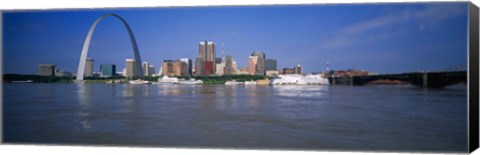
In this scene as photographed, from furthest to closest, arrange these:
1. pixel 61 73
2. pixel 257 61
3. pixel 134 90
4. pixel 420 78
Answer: pixel 134 90, pixel 61 73, pixel 257 61, pixel 420 78

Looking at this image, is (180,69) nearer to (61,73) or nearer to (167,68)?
(167,68)

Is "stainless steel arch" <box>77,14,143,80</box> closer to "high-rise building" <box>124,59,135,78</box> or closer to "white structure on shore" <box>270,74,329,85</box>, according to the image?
"high-rise building" <box>124,59,135,78</box>

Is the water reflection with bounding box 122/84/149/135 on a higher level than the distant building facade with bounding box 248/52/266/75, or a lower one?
lower

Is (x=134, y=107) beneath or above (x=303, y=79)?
beneath

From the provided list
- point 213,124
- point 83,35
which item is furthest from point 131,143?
point 83,35

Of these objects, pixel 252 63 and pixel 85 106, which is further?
pixel 85 106

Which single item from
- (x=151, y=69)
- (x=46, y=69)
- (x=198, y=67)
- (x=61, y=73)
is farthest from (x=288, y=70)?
(x=46, y=69)

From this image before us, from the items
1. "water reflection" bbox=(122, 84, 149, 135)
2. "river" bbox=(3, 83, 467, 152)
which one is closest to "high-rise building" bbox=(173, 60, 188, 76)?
"river" bbox=(3, 83, 467, 152)
